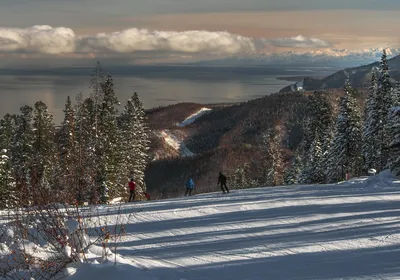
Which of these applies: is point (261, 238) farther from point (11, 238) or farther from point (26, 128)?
point (26, 128)

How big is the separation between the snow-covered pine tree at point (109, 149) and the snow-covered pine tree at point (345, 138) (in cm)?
2199

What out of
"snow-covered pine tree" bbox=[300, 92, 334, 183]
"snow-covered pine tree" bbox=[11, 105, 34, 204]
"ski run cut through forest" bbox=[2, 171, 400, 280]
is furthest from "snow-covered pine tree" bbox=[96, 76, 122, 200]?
"snow-covered pine tree" bbox=[300, 92, 334, 183]

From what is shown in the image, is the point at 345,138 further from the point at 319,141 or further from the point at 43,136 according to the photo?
the point at 43,136

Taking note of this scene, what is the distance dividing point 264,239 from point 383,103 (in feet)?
109

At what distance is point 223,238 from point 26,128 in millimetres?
34676

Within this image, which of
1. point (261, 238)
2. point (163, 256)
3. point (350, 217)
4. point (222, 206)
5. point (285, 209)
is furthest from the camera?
point (222, 206)

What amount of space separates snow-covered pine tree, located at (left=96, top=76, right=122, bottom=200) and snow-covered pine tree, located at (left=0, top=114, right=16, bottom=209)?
7187 mm

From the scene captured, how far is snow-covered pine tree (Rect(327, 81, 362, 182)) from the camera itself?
39.0m

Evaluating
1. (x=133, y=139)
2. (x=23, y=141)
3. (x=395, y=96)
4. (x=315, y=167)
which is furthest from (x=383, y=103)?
(x=23, y=141)

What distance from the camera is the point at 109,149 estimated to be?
36938mm

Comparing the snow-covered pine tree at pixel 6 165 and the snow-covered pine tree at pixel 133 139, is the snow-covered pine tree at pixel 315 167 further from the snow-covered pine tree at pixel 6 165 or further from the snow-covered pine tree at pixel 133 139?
the snow-covered pine tree at pixel 6 165

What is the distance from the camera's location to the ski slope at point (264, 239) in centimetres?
855

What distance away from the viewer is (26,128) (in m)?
40.3

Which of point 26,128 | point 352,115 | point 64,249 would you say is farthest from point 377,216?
point 26,128
